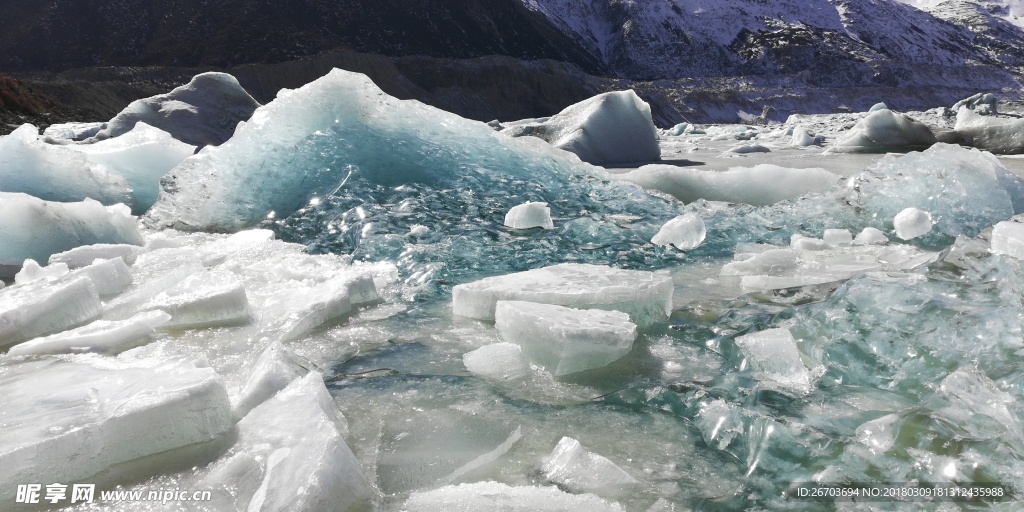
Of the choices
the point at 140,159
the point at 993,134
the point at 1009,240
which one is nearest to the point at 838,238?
the point at 1009,240

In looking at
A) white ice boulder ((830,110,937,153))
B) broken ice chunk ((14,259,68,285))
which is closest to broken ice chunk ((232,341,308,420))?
broken ice chunk ((14,259,68,285))

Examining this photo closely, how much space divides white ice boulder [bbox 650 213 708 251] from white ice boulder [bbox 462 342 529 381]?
1593 mm

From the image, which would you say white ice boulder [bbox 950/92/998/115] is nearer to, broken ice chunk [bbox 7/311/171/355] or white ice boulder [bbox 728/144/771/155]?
white ice boulder [bbox 728/144/771/155]

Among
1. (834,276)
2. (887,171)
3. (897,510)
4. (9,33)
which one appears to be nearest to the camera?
(897,510)

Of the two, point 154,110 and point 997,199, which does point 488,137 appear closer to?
point 997,199

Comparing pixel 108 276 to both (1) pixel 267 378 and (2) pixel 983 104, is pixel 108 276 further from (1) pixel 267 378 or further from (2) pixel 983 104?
(2) pixel 983 104

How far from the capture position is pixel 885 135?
7.69 meters

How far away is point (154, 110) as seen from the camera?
7891mm

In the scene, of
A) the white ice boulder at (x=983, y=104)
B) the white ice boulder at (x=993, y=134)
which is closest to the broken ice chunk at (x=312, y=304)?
the white ice boulder at (x=993, y=134)

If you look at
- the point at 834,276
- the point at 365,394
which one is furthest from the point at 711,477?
the point at 834,276

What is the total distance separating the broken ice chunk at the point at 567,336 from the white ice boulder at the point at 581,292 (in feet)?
0.53

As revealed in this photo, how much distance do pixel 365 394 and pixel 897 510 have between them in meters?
1.12

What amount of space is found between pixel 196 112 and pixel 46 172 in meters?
4.41

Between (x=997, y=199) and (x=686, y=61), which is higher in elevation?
(x=997, y=199)
